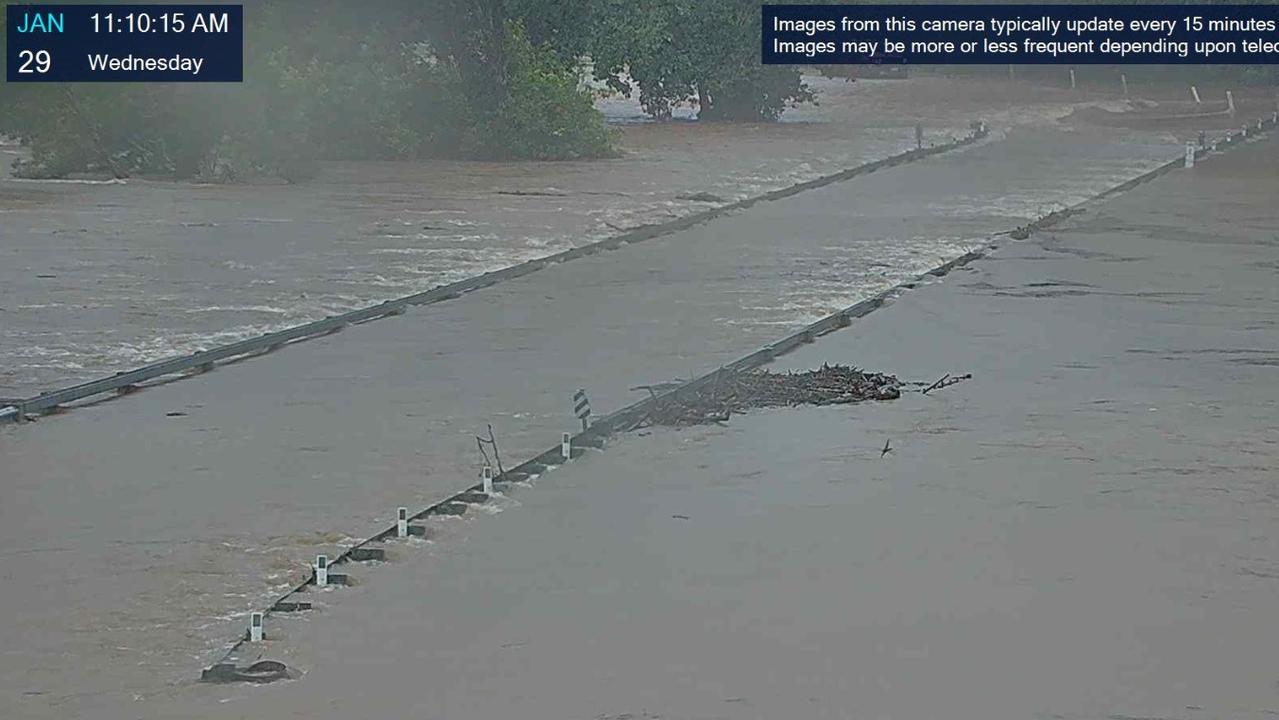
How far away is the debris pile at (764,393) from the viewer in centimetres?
1402

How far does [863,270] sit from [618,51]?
2471 cm

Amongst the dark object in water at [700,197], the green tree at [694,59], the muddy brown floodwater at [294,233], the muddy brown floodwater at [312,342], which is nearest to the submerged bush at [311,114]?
the muddy brown floodwater at [294,233]

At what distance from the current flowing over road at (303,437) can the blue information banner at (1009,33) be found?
5.64 m

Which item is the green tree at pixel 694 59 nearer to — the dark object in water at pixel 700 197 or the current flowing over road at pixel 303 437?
the dark object in water at pixel 700 197

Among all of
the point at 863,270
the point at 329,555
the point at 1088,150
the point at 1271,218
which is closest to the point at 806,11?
the point at 1088,150

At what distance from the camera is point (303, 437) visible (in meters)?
13.3

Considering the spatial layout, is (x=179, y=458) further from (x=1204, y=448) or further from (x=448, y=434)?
(x=1204, y=448)

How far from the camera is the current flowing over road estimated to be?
30.0ft

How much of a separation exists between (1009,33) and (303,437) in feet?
62.0

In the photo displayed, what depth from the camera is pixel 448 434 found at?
43.9ft

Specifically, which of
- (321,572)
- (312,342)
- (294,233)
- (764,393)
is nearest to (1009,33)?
(294,233)

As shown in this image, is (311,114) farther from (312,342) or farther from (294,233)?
(312,342)

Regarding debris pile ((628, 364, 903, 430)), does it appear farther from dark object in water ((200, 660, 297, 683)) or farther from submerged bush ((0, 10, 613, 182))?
submerged bush ((0, 10, 613, 182))

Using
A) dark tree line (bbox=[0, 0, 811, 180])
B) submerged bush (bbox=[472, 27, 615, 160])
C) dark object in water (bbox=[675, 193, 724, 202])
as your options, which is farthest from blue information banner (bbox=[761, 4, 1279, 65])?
dark tree line (bbox=[0, 0, 811, 180])
